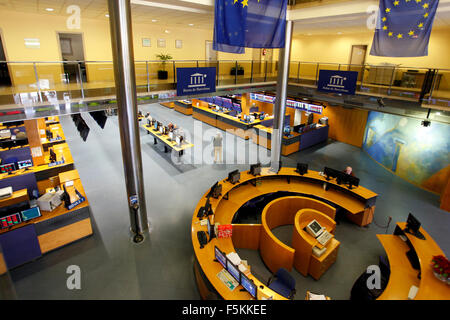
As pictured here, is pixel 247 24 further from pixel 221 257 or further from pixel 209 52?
pixel 209 52

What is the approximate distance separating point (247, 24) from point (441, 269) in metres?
6.25

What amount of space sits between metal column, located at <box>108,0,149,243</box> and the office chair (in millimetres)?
3521

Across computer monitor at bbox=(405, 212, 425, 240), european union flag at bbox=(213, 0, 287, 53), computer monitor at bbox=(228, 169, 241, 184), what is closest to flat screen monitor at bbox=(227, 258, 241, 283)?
computer monitor at bbox=(228, 169, 241, 184)

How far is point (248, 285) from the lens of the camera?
4188 millimetres

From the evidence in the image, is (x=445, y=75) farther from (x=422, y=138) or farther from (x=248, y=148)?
(x=248, y=148)

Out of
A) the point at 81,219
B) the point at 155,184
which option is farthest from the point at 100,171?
the point at 81,219

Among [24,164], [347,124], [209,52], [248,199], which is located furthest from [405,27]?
[209,52]

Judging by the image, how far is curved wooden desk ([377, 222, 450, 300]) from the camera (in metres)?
4.46

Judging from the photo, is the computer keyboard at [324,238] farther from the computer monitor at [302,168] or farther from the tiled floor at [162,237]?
the computer monitor at [302,168]

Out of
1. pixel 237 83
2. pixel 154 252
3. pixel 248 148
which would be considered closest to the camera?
pixel 154 252

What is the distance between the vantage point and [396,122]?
11008 millimetres

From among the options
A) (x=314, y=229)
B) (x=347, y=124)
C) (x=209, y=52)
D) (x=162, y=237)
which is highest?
Answer: (x=209, y=52)
